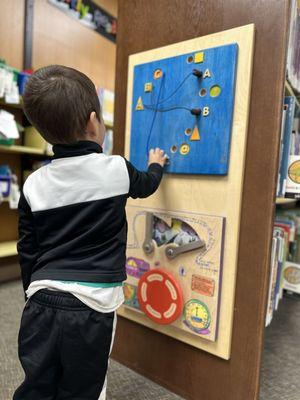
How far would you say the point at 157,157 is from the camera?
1.03 meters

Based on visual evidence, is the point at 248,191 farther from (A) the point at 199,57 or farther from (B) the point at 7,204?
(B) the point at 7,204

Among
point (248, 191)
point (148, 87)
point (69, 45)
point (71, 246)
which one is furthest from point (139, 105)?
point (69, 45)

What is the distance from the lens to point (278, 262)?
53.0 inches

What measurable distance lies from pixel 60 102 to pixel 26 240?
378 millimetres

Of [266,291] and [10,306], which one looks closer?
[266,291]

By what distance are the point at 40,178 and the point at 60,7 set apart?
217cm

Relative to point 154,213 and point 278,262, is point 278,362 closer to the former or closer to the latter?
point 278,262

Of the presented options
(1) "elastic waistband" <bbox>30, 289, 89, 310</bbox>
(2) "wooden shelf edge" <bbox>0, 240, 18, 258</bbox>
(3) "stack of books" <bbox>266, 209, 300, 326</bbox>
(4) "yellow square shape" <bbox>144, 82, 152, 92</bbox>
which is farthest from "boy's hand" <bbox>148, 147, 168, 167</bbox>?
(2) "wooden shelf edge" <bbox>0, 240, 18, 258</bbox>

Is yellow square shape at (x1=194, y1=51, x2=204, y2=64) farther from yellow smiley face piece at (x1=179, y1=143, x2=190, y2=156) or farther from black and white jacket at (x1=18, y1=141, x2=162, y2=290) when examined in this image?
black and white jacket at (x1=18, y1=141, x2=162, y2=290)

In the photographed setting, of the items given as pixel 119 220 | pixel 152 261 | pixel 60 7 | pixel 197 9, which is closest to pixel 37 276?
pixel 119 220

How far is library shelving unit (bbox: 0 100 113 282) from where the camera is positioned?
2184 mm

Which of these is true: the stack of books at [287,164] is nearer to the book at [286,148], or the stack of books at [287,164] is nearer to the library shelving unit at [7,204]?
the book at [286,148]

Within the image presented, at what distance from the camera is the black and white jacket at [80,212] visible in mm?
762

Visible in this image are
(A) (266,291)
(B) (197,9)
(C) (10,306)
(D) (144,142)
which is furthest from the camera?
(C) (10,306)
